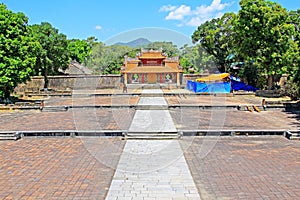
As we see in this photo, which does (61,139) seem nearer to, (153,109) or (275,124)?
(153,109)

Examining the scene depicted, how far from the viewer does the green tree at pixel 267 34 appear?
21188mm

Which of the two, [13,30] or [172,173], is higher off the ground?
[13,30]

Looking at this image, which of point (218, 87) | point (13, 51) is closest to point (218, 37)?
point (218, 87)

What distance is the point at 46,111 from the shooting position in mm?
15234

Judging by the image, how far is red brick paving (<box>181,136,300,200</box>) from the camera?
5.15 m

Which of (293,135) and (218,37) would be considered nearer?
(293,135)

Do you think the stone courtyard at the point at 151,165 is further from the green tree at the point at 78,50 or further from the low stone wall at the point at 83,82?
the green tree at the point at 78,50

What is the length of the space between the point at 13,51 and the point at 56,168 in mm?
12588

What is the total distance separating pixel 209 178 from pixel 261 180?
101 cm

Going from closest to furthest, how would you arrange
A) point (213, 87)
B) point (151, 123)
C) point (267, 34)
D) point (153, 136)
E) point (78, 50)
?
point (153, 136), point (151, 123), point (267, 34), point (213, 87), point (78, 50)

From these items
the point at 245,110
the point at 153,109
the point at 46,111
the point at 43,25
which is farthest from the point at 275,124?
the point at 43,25

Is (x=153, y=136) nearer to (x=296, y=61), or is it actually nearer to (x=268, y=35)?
(x=296, y=61)

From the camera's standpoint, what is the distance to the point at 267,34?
21.6 metres

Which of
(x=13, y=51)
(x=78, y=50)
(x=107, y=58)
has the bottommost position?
(x=13, y=51)
